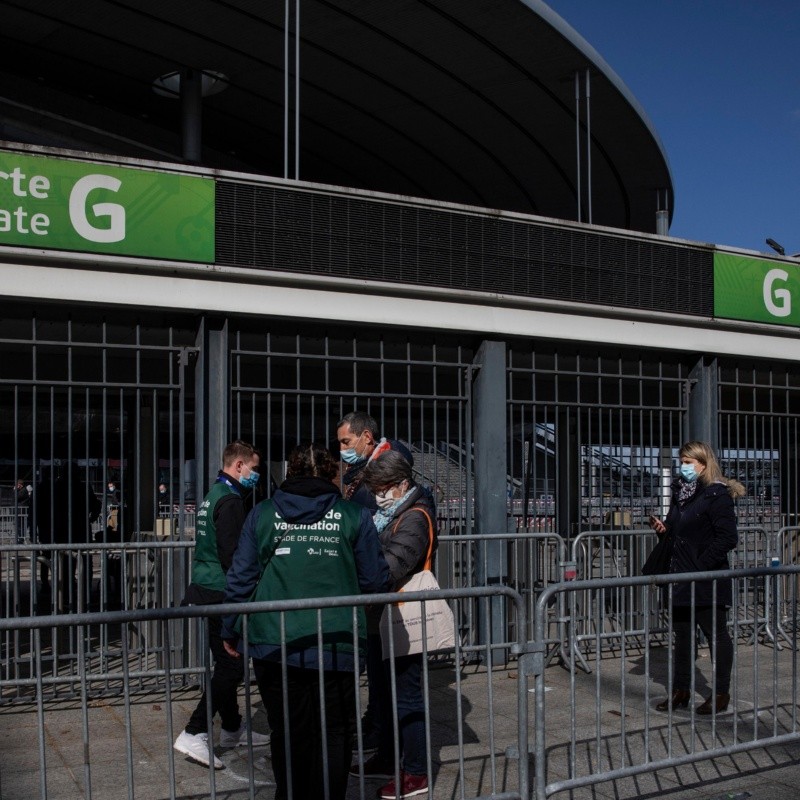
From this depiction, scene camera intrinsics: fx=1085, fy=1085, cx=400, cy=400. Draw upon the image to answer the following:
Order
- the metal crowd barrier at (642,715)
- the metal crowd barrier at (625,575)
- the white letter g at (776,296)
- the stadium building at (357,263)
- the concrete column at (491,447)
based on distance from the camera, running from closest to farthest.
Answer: the metal crowd barrier at (642,715) → the stadium building at (357,263) → the metal crowd barrier at (625,575) → the concrete column at (491,447) → the white letter g at (776,296)

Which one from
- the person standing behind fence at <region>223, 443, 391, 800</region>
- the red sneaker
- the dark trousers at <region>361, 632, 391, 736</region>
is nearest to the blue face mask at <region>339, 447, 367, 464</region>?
the dark trousers at <region>361, 632, 391, 736</region>

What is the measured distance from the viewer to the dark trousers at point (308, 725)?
436cm

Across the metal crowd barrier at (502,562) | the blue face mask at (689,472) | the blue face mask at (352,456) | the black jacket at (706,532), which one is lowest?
the metal crowd barrier at (502,562)

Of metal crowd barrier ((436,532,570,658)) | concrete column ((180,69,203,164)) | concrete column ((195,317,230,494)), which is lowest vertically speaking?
metal crowd barrier ((436,532,570,658))

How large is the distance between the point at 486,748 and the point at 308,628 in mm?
2121

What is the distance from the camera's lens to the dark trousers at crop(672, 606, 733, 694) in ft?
20.8

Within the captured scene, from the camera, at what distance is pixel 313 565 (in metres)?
4.42

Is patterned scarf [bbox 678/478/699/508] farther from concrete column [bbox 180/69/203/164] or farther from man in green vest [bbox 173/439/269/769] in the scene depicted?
concrete column [bbox 180/69/203/164]

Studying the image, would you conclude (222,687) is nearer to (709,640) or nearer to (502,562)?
(709,640)

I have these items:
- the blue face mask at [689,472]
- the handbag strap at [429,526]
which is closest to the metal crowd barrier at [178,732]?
the handbag strap at [429,526]

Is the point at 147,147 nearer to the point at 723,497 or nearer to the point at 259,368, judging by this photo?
the point at 259,368

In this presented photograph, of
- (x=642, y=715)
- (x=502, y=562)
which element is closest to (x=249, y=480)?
(x=642, y=715)

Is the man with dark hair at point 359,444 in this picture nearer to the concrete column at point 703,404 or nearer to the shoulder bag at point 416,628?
the shoulder bag at point 416,628

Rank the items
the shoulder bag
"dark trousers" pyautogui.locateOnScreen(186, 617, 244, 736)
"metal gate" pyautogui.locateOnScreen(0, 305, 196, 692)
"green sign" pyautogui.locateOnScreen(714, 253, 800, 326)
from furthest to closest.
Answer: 1. "green sign" pyautogui.locateOnScreen(714, 253, 800, 326)
2. "metal gate" pyautogui.locateOnScreen(0, 305, 196, 692)
3. "dark trousers" pyautogui.locateOnScreen(186, 617, 244, 736)
4. the shoulder bag
